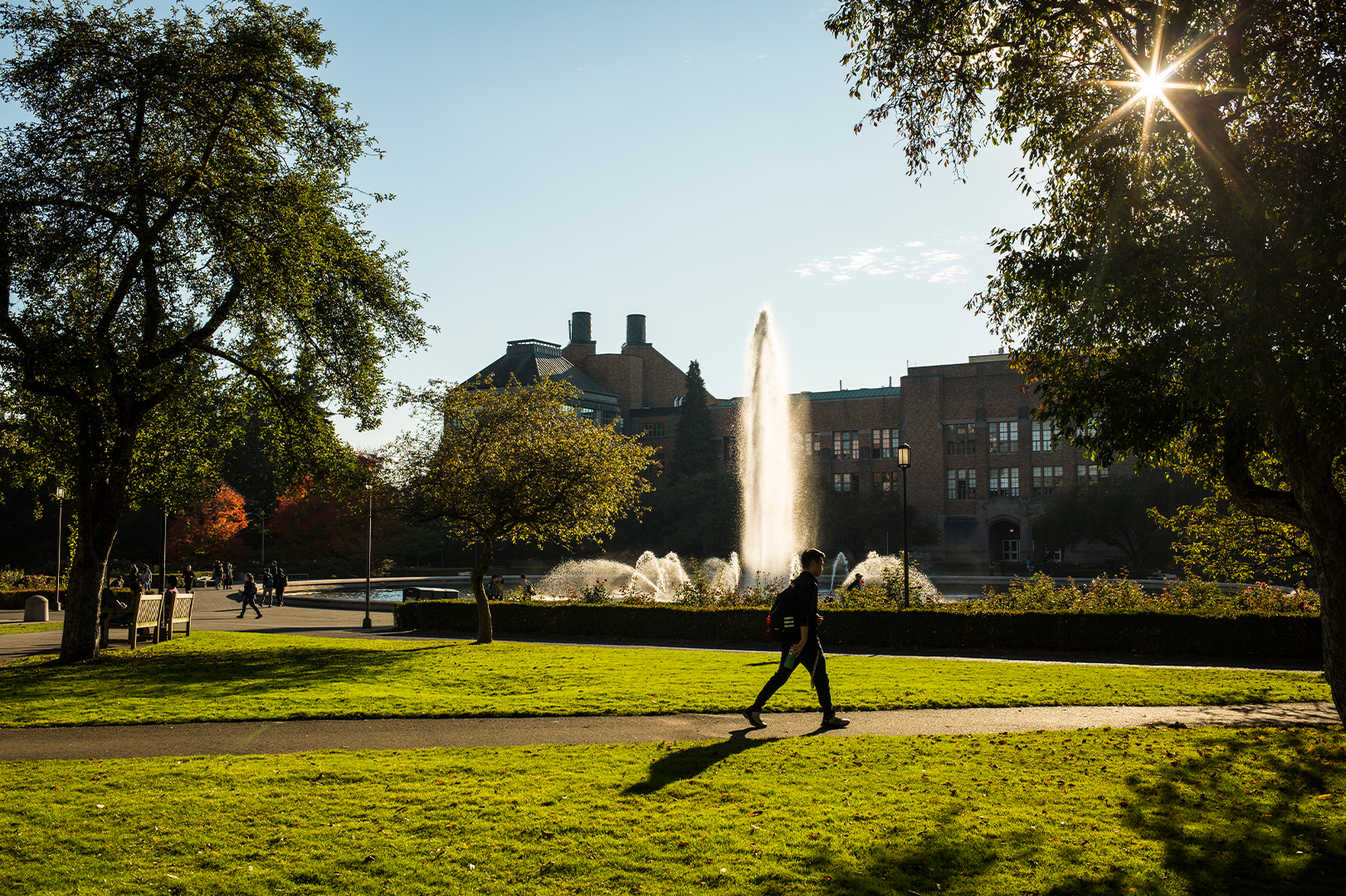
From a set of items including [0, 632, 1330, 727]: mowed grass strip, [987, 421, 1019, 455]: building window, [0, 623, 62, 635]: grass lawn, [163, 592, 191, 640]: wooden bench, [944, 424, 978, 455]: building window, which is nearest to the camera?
[0, 632, 1330, 727]: mowed grass strip

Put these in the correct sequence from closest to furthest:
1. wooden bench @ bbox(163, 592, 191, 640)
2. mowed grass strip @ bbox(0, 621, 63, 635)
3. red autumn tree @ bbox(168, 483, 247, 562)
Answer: wooden bench @ bbox(163, 592, 191, 640) → mowed grass strip @ bbox(0, 621, 63, 635) → red autumn tree @ bbox(168, 483, 247, 562)

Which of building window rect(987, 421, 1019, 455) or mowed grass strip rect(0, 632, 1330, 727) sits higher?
building window rect(987, 421, 1019, 455)

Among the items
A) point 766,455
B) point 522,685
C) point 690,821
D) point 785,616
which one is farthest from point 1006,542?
point 690,821

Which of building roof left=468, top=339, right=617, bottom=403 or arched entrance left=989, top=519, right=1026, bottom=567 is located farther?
building roof left=468, top=339, right=617, bottom=403

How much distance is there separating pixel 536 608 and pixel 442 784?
1745 centimetres

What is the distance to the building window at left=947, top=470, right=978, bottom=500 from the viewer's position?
67.2m

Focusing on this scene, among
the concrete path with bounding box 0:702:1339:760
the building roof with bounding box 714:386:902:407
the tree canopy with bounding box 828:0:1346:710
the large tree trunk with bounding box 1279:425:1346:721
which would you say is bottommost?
the concrete path with bounding box 0:702:1339:760

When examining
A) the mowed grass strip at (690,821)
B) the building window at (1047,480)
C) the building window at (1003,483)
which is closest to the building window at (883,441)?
the building window at (1003,483)

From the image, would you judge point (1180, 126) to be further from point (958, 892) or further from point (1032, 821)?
point (958, 892)

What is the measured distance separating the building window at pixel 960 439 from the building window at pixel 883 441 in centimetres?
420

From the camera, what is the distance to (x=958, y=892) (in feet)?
16.0

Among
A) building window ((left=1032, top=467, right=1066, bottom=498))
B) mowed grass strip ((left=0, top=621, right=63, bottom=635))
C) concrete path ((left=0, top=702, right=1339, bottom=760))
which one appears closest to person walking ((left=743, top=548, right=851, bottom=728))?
concrete path ((left=0, top=702, right=1339, bottom=760))

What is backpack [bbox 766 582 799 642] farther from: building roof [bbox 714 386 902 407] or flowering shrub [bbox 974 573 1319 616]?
building roof [bbox 714 386 902 407]

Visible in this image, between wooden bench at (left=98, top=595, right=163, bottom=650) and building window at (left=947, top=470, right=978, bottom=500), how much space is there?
57.2m
